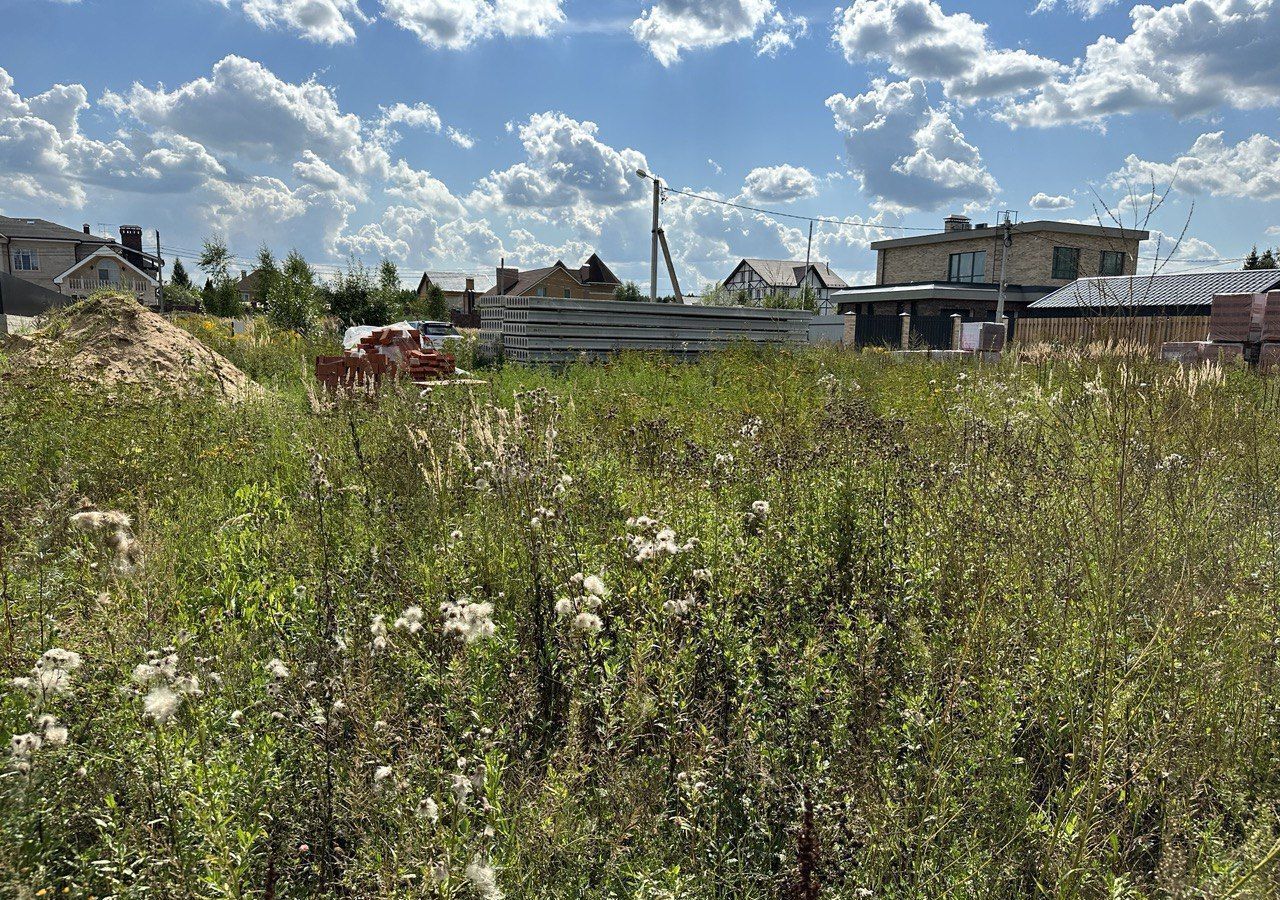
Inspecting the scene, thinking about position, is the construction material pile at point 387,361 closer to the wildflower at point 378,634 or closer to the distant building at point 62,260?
the wildflower at point 378,634

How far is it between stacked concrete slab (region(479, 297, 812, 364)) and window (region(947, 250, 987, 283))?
Answer: 35165mm

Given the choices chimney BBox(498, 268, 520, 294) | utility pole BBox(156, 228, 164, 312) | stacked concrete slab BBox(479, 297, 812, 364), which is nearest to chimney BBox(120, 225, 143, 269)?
utility pole BBox(156, 228, 164, 312)

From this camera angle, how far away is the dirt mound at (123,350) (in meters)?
8.30

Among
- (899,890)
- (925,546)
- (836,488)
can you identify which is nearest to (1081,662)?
(925,546)

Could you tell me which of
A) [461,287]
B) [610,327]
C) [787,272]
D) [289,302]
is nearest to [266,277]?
[289,302]

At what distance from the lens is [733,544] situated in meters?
3.48

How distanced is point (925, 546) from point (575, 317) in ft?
38.5

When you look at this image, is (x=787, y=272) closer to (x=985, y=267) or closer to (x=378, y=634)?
(x=985, y=267)

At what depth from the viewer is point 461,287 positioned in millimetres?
83062

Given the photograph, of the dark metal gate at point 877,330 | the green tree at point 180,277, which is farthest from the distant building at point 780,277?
the green tree at point 180,277

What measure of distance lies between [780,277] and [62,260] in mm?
71572

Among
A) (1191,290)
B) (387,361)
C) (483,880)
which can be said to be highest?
(1191,290)

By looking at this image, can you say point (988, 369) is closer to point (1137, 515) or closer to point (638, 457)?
point (638, 457)

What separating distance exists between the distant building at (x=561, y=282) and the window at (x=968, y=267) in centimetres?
3572
